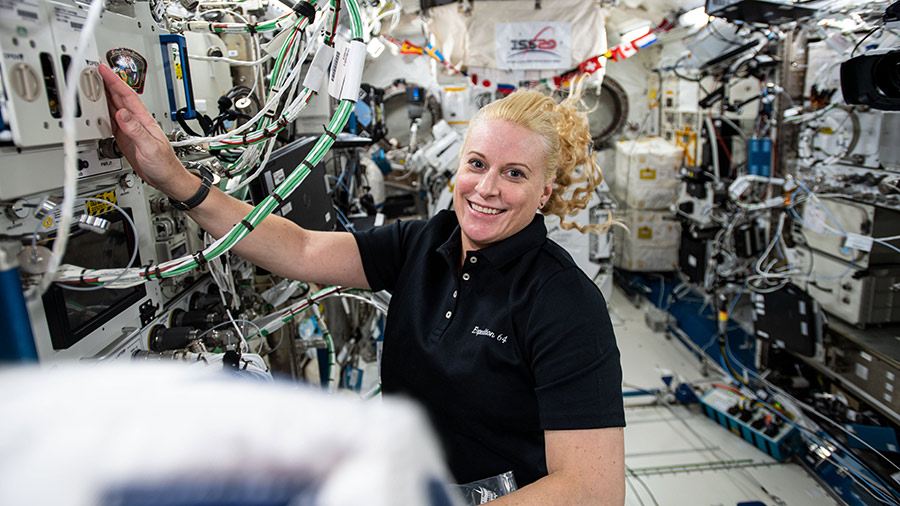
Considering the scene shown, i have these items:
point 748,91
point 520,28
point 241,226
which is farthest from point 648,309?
point 241,226

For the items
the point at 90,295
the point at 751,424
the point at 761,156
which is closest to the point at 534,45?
the point at 761,156

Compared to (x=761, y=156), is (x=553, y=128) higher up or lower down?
higher up

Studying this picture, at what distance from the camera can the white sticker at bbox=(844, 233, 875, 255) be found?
3.15m

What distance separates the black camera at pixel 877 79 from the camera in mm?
2609

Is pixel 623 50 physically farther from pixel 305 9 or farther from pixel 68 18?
pixel 68 18

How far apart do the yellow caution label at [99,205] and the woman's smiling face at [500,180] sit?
3.15 feet

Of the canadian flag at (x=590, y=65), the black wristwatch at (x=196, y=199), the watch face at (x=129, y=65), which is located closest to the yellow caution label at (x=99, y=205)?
the black wristwatch at (x=196, y=199)

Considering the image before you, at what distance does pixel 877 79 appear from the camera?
8.72 feet

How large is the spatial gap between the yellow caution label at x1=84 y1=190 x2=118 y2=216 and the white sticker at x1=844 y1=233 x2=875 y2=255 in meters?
3.63

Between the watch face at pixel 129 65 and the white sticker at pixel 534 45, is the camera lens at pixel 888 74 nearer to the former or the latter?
the white sticker at pixel 534 45

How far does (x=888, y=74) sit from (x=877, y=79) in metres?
0.04

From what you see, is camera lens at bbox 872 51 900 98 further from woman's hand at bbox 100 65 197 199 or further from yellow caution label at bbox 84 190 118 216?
yellow caution label at bbox 84 190 118 216

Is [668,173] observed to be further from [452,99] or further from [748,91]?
[452,99]

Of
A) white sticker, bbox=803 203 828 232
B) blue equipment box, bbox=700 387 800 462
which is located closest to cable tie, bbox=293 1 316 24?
white sticker, bbox=803 203 828 232
